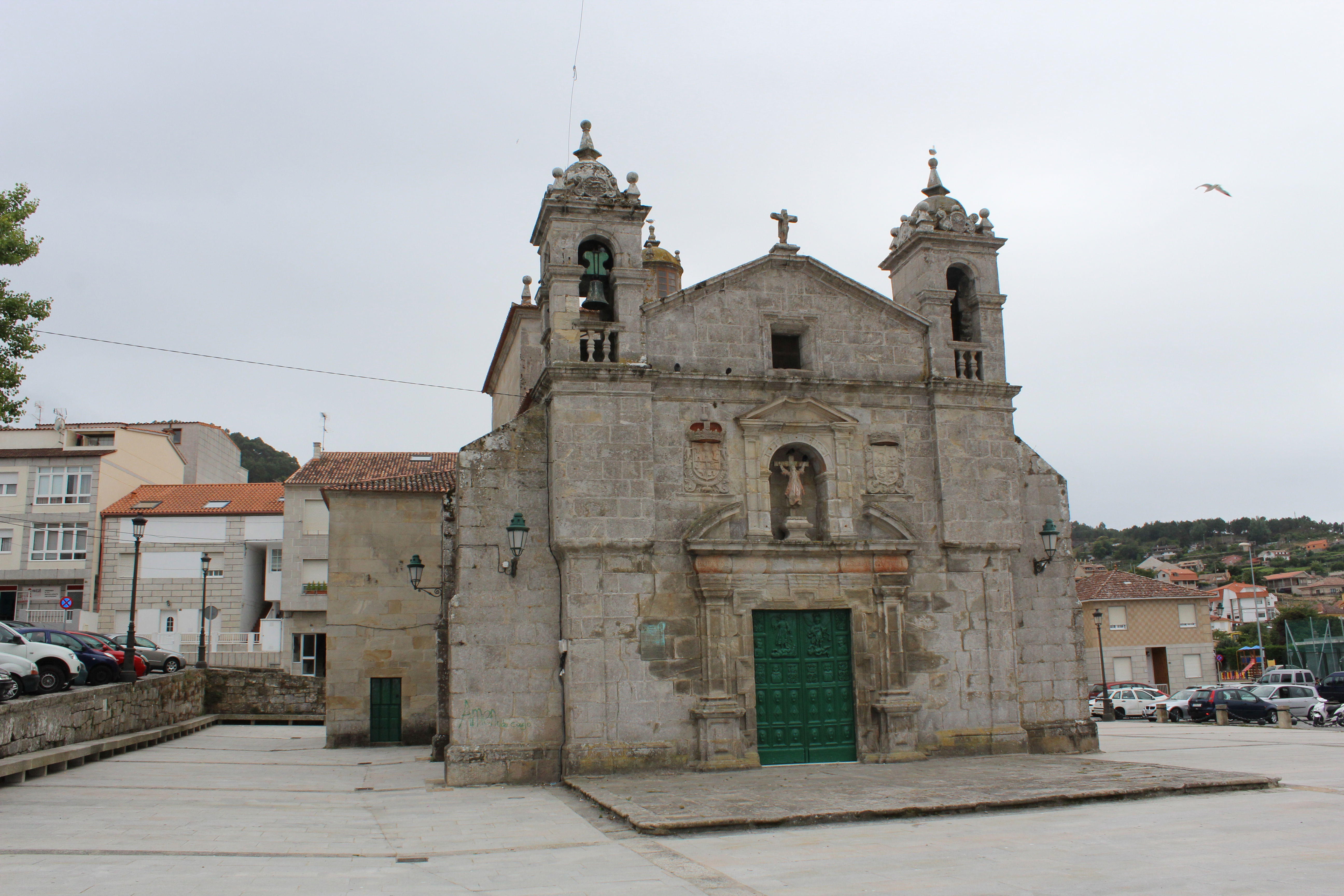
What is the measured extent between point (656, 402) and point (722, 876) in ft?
27.4

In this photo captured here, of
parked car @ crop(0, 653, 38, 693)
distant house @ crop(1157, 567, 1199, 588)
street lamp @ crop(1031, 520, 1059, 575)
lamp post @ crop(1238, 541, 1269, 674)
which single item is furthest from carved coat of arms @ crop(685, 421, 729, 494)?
distant house @ crop(1157, 567, 1199, 588)

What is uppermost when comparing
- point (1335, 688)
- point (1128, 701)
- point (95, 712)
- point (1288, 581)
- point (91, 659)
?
point (1288, 581)

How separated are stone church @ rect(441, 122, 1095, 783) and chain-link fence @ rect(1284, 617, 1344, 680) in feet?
95.2

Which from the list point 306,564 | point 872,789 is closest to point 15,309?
point 872,789

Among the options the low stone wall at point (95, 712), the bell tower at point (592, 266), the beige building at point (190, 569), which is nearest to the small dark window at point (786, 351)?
the bell tower at point (592, 266)

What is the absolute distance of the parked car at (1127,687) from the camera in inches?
1420

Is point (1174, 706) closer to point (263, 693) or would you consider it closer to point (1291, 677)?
point (1291, 677)

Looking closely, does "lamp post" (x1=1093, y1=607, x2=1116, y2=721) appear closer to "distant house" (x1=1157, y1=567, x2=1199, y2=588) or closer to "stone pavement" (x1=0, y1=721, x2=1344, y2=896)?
"stone pavement" (x1=0, y1=721, x2=1344, y2=896)

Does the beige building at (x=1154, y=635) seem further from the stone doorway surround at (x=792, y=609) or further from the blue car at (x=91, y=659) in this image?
the blue car at (x=91, y=659)

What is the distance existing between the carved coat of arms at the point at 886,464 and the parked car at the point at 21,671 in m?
15.0

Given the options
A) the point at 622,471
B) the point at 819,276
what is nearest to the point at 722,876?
the point at 622,471

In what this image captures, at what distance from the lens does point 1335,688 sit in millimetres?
Result: 30078

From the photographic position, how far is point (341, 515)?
73.2 feet

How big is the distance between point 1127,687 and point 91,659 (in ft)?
108
